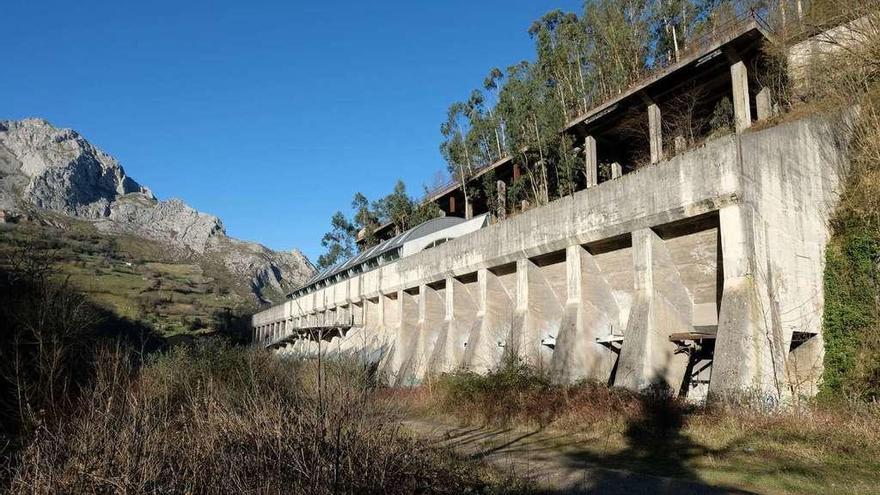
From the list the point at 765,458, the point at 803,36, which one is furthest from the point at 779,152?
the point at 803,36

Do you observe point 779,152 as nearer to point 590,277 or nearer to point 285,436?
point 590,277

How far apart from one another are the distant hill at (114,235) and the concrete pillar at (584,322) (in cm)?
8036

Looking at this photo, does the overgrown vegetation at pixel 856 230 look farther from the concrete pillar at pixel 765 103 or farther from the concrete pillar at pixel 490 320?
the concrete pillar at pixel 490 320

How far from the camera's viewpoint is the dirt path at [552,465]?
761 centimetres

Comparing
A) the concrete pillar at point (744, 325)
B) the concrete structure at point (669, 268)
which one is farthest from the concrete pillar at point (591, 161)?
the concrete pillar at point (744, 325)

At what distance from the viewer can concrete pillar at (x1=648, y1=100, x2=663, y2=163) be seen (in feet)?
79.2

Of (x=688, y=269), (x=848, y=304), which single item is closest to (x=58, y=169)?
(x=688, y=269)

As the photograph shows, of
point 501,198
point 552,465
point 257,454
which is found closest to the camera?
point 257,454

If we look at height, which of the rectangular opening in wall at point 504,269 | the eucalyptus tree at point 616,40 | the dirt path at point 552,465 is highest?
the eucalyptus tree at point 616,40

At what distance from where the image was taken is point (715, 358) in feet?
40.4

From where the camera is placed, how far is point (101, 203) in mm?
176250

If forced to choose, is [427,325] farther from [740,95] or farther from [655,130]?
[740,95]

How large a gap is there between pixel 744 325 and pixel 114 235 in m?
155

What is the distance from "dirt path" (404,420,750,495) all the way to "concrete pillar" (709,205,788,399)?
3717mm
